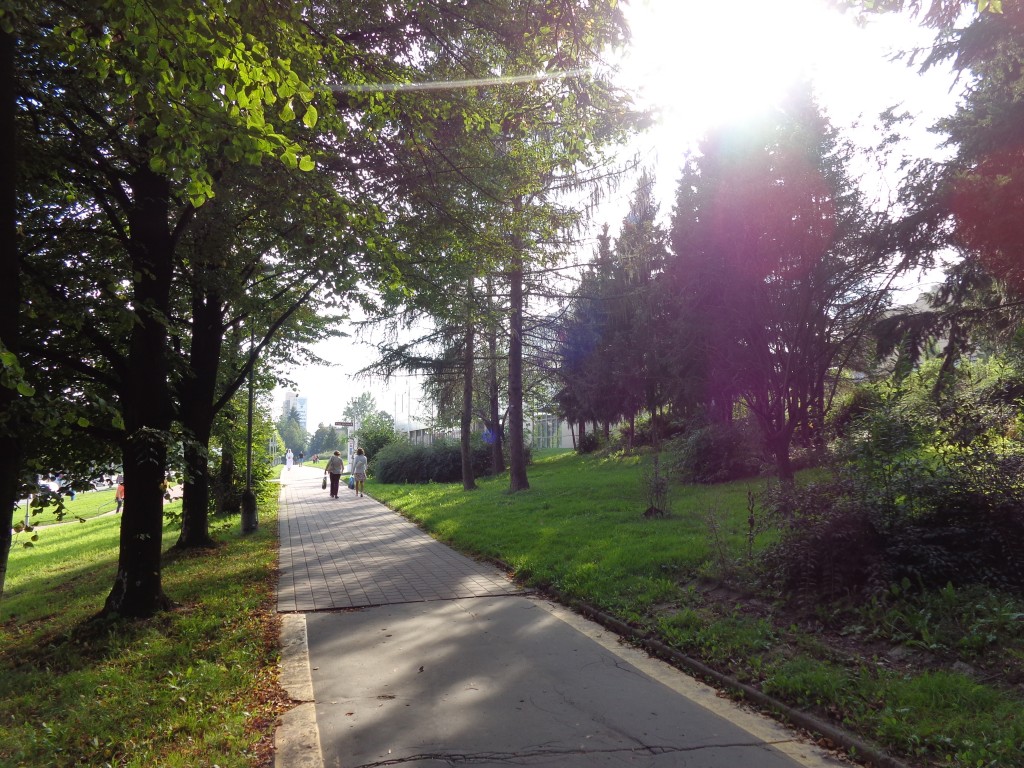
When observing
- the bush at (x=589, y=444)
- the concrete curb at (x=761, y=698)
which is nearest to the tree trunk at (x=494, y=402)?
the bush at (x=589, y=444)

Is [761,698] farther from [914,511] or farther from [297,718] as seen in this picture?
[297,718]

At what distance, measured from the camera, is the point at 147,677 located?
17.5 feet

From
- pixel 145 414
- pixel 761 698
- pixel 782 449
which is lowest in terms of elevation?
pixel 761 698

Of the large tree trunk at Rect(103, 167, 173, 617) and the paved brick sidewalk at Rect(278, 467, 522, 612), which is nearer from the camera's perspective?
the large tree trunk at Rect(103, 167, 173, 617)

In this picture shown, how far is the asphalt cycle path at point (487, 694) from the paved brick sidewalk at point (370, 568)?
57 mm

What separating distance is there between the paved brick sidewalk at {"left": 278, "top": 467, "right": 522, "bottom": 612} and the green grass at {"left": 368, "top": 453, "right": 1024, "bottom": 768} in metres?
0.59

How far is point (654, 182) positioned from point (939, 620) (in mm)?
14931

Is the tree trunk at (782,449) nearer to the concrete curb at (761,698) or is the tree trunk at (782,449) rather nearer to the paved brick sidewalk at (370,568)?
the paved brick sidewalk at (370,568)

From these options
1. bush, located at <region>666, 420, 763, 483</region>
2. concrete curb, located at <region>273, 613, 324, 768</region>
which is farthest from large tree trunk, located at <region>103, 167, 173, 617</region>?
bush, located at <region>666, 420, 763, 483</region>

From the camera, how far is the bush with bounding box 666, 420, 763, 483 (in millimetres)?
15773

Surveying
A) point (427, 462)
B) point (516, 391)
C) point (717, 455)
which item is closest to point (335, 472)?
point (427, 462)

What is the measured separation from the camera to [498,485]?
22828mm

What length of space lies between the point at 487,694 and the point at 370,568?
18.0 ft

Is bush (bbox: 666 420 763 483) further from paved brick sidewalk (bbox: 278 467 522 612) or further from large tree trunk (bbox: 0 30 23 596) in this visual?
large tree trunk (bbox: 0 30 23 596)
